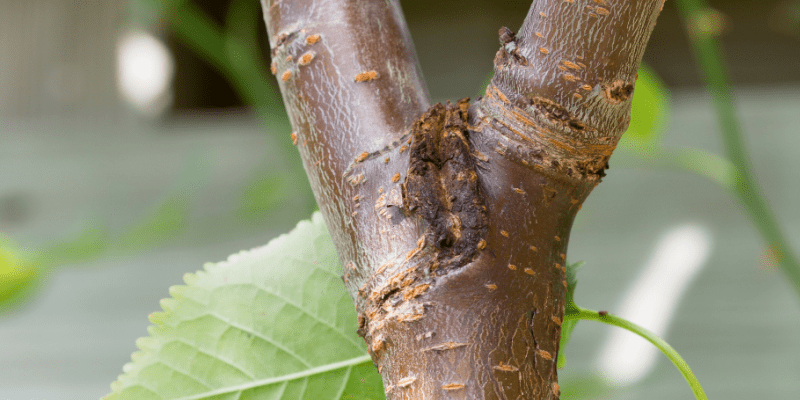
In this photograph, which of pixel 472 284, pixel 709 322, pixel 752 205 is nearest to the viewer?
pixel 472 284

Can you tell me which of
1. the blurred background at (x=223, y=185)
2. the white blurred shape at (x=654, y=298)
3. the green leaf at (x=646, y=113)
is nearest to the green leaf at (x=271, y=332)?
the green leaf at (x=646, y=113)

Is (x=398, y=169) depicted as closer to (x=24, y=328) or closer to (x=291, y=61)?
(x=291, y=61)

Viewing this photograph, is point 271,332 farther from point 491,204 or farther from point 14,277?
point 14,277

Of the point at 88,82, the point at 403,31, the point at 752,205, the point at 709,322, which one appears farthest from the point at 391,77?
the point at 88,82

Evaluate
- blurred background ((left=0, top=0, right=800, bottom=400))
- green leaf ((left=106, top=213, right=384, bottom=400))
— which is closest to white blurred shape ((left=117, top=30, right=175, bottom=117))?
blurred background ((left=0, top=0, right=800, bottom=400))

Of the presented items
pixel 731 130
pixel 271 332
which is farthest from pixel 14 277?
pixel 731 130

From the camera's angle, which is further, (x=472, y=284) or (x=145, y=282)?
(x=145, y=282)

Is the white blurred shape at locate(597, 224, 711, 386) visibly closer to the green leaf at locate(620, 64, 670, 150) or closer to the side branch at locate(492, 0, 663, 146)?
the green leaf at locate(620, 64, 670, 150)
